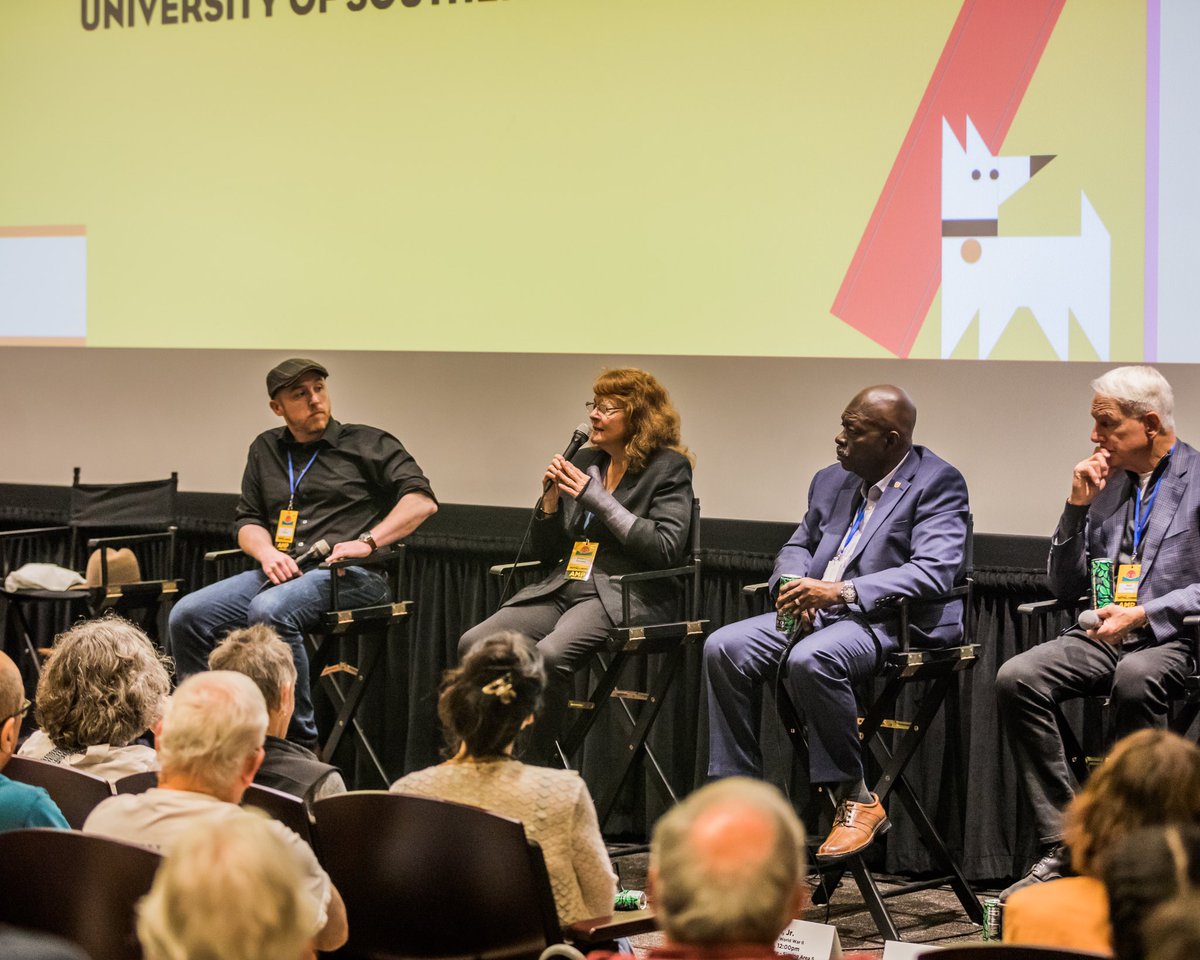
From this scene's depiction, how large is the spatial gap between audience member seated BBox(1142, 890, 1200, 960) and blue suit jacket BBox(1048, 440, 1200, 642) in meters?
2.25

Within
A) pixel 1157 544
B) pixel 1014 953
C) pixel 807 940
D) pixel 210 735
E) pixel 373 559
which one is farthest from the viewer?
pixel 373 559

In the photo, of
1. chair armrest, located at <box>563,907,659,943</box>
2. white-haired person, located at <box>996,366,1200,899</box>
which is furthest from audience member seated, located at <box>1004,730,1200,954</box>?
white-haired person, located at <box>996,366,1200,899</box>

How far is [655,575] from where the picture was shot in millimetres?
4117

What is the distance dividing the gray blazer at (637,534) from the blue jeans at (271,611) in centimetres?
55

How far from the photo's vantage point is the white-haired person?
11.7ft

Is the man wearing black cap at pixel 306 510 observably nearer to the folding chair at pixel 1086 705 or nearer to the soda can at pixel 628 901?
the soda can at pixel 628 901

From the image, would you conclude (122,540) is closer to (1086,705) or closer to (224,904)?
(1086,705)

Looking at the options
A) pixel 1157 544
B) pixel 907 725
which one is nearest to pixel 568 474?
pixel 907 725

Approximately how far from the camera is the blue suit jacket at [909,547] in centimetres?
382

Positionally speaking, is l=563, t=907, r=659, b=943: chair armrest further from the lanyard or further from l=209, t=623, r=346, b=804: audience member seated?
the lanyard

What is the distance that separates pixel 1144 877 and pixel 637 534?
8.76ft

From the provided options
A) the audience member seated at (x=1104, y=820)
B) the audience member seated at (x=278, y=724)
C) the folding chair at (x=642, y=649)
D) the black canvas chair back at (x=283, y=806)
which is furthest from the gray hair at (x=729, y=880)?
the folding chair at (x=642, y=649)

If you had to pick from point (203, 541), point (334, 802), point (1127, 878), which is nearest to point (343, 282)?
point (203, 541)

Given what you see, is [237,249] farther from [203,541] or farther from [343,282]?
[203,541]
